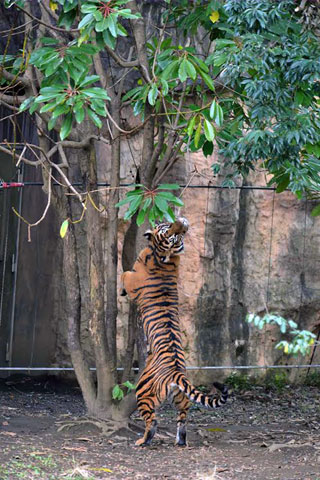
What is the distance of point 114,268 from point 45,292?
193 centimetres

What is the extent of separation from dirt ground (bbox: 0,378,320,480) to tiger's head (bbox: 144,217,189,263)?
57.1 inches

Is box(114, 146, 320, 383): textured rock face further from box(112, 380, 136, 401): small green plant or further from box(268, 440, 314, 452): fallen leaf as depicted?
box(268, 440, 314, 452): fallen leaf

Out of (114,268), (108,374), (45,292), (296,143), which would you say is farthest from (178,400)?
(45,292)

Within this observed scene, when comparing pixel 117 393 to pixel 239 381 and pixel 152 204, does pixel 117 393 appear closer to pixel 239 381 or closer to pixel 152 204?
pixel 152 204

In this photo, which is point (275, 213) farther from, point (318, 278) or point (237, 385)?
point (237, 385)

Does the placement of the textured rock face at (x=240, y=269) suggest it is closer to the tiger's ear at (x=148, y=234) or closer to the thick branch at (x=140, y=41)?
the tiger's ear at (x=148, y=234)

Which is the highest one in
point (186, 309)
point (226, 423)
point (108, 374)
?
point (186, 309)

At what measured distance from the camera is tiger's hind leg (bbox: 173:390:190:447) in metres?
5.60

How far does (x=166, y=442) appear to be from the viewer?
5.82 meters

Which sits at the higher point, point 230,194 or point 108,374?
point 230,194

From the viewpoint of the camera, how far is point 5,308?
7.80 metres

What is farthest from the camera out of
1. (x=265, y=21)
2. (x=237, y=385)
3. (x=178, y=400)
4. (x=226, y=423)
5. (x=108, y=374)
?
(x=237, y=385)

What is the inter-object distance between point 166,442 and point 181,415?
36 centimetres

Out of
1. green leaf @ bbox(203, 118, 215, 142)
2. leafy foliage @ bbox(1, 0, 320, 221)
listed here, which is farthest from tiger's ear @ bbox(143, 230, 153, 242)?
green leaf @ bbox(203, 118, 215, 142)
